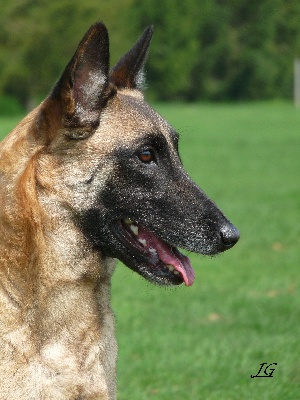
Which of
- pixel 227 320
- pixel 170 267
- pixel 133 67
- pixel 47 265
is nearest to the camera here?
pixel 47 265

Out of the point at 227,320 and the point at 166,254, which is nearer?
the point at 166,254

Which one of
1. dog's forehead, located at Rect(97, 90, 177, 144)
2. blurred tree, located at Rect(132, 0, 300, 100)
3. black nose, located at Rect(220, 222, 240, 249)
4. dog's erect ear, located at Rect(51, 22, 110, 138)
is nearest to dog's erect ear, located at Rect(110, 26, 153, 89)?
dog's forehead, located at Rect(97, 90, 177, 144)

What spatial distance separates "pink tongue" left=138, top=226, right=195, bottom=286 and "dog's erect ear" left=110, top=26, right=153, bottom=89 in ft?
2.90

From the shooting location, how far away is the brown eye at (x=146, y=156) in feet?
15.3

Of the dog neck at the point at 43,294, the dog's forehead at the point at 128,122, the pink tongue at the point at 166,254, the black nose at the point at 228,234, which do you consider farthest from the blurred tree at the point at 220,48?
the dog neck at the point at 43,294

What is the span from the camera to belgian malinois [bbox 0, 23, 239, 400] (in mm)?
4496

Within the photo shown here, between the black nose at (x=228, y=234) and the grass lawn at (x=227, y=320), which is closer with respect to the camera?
the black nose at (x=228, y=234)

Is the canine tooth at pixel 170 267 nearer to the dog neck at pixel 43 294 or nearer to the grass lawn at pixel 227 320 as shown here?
the dog neck at pixel 43 294

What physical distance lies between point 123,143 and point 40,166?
425 mm

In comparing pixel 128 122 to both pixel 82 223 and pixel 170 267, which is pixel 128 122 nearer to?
pixel 82 223

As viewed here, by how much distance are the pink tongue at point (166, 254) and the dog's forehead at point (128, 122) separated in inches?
18.8

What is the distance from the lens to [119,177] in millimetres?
4629

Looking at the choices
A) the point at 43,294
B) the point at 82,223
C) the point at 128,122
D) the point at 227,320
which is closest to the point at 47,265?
the point at 43,294

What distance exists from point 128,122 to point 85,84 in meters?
0.29
